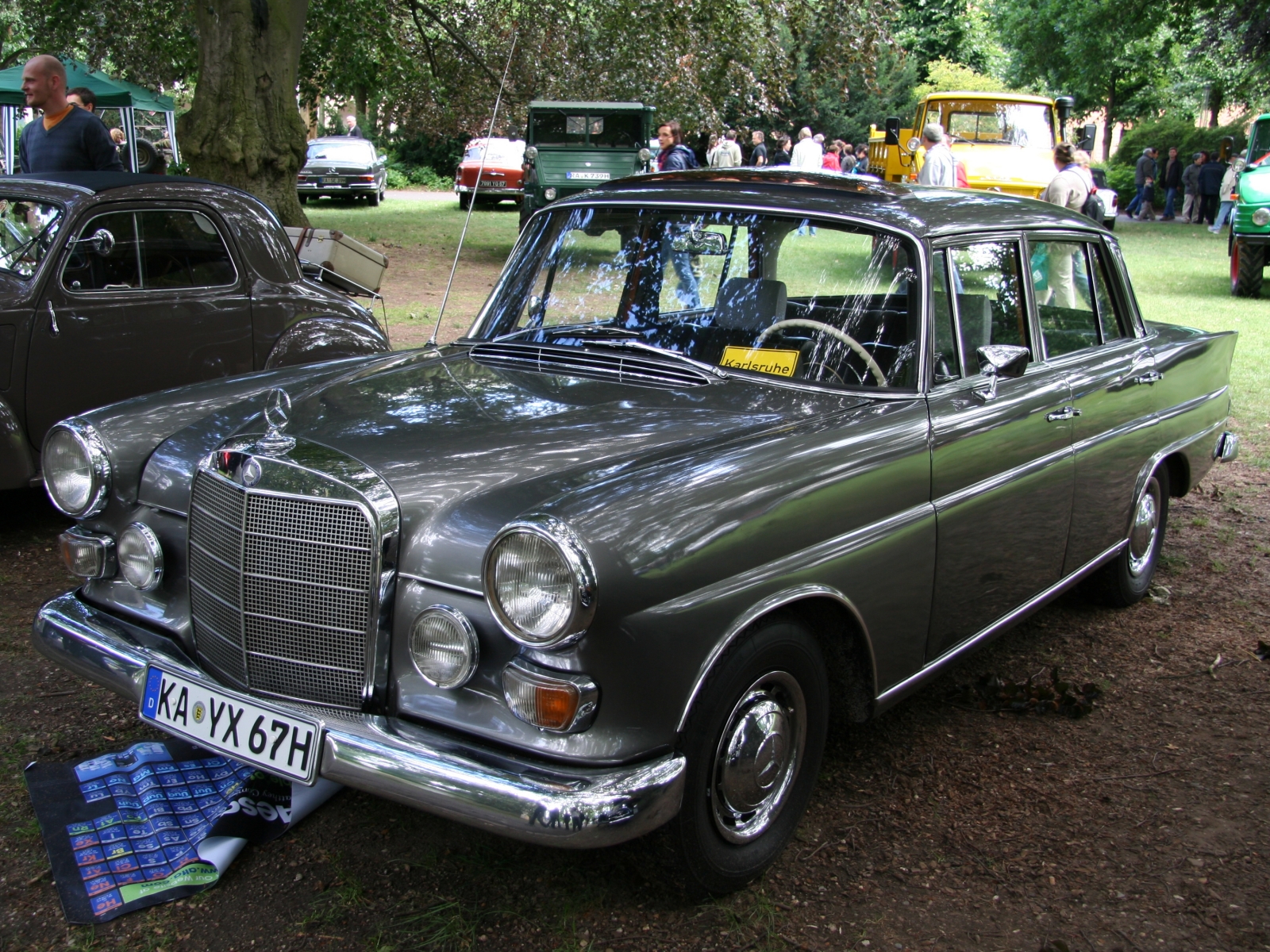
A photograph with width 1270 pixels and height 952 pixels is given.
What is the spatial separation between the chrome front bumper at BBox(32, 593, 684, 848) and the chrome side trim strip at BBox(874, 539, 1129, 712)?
97cm

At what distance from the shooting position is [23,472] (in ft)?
15.8

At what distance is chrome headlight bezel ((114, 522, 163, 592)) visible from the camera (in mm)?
2809

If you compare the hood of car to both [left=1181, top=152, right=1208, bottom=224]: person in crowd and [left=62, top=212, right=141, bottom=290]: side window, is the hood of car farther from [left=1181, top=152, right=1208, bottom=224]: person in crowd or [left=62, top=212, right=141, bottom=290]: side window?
[left=1181, top=152, right=1208, bottom=224]: person in crowd

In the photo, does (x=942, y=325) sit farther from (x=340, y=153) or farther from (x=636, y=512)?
(x=340, y=153)

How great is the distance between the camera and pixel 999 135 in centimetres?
1650

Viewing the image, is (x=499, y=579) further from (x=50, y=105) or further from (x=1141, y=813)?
(x=50, y=105)

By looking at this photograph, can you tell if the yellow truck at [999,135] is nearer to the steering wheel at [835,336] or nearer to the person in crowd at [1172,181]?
the person in crowd at [1172,181]

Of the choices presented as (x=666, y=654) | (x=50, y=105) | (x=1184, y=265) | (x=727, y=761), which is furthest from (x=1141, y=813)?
(x=1184, y=265)

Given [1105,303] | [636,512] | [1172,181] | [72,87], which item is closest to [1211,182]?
[1172,181]

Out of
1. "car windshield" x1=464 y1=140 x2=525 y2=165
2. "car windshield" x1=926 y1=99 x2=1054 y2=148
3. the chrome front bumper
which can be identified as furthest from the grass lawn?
the chrome front bumper

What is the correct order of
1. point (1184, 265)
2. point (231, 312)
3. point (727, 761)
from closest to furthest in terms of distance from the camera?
1. point (727, 761)
2. point (231, 312)
3. point (1184, 265)

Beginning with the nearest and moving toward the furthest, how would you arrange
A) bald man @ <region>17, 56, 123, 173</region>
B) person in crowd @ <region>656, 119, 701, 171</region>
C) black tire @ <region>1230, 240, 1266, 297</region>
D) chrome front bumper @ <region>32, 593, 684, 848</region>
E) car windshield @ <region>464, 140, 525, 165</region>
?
chrome front bumper @ <region>32, 593, 684, 848</region>
bald man @ <region>17, 56, 123, 173</region>
black tire @ <region>1230, 240, 1266, 297</region>
person in crowd @ <region>656, 119, 701, 171</region>
car windshield @ <region>464, 140, 525, 165</region>

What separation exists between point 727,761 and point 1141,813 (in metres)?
1.40

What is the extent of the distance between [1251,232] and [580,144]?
907cm
